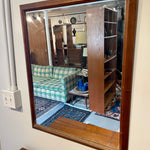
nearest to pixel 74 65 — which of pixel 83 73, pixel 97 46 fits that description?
pixel 83 73

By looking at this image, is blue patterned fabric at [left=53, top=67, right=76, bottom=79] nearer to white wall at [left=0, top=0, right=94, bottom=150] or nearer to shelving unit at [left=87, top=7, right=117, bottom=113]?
shelving unit at [left=87, top=7, right=117, bottom=113]

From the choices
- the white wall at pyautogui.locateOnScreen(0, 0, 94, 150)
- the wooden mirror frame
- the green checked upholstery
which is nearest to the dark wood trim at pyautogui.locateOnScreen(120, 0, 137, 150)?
the wooden mirror frame

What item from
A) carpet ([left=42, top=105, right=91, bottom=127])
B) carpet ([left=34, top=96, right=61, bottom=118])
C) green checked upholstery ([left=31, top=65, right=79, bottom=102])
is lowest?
carpet ([left=42, top=105, right=91, bottom=127])

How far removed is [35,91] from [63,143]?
33 cm

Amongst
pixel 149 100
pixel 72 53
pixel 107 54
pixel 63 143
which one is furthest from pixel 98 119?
pixel 72 53

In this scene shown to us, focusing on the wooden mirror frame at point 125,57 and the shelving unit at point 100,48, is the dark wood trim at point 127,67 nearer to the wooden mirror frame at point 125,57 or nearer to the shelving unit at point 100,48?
the wooden mirror frame at point 125,57

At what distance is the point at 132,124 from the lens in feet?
1.85

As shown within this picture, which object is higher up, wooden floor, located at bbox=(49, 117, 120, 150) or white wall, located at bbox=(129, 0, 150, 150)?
white wall, located at bbox=(129, 0, 150, 150)

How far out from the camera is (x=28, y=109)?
836 millimetres

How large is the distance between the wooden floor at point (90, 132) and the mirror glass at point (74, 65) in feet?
0.12

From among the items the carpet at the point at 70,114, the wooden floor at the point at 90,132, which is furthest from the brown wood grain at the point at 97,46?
the wooden floor at the point at 90,132

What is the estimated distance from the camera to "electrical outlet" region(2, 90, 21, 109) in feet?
2.65

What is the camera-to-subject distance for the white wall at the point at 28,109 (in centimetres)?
49

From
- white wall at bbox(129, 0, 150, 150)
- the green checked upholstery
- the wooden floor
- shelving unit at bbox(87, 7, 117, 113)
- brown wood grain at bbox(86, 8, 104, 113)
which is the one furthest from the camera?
the green checked upholstery
